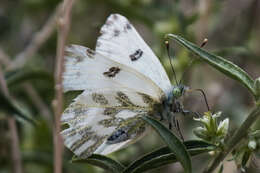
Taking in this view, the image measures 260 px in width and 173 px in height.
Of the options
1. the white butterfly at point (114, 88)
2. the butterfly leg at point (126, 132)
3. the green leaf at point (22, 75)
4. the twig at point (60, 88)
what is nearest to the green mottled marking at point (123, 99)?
the white butterfly at point (114, 88)

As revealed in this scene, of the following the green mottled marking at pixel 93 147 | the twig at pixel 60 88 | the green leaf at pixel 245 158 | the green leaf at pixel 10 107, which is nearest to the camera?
the green leaf at pixel 245 158

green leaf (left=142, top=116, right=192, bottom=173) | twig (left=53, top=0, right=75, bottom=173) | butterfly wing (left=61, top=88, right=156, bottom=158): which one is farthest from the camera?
twig (left=53, top=0, right=75, bottom=173)

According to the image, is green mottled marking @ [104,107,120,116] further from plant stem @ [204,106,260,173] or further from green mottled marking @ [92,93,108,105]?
plant stem @ [204,106,260,173]

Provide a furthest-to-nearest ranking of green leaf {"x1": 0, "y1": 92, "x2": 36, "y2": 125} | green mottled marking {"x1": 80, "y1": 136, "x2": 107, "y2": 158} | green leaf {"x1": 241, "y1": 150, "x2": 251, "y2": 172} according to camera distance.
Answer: green leaf {"x1": 0, "y1": 92, "x2": 36, "y2": 125} < green mottled marking {"x1": 80, "y1": 136, "x2": 107, "y2": 158} < green leaf {"x1": 241, "y1": 150, "x2": 251, "y2": 172}

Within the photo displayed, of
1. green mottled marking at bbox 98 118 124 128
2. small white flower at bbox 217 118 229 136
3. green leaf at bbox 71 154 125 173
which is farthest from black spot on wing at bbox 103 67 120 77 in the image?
small white flower at bbox 217 118 229 136

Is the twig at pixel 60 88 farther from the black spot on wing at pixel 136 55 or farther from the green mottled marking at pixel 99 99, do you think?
the black spot on wing at pixel 136 55

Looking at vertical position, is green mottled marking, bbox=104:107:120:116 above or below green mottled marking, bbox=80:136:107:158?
above

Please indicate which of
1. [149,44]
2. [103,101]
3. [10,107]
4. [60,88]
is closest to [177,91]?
[103,101]

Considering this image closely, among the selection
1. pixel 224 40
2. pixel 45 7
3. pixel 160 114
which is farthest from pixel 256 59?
pixel 160 114
